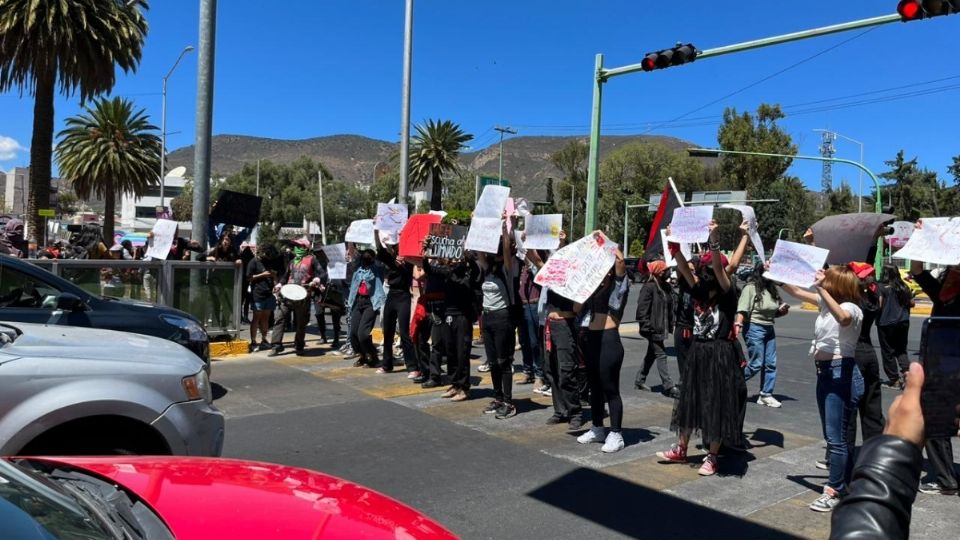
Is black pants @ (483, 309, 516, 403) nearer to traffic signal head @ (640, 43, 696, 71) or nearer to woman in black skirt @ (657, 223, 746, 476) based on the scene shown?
woman in black skirt @ (657, 223, 746, 476)

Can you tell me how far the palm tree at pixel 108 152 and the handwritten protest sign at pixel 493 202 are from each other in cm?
2771

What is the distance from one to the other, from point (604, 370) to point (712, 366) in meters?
1.01

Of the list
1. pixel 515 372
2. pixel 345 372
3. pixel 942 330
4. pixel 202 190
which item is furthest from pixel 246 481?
pixel 202 190

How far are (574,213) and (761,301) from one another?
72.1m

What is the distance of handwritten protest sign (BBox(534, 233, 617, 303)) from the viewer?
606cm

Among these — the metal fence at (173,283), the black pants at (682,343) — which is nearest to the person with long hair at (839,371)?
the black pants at (682,343)

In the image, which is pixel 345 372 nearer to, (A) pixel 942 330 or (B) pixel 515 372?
(B) pixel 515 372

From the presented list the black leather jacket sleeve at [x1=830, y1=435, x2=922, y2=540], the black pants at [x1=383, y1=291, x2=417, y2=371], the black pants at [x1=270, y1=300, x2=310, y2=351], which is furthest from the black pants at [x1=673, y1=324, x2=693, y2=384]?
the black pants at [x1=270, y1=300, x2=310, y2=351]

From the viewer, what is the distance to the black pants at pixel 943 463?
5.09 meters

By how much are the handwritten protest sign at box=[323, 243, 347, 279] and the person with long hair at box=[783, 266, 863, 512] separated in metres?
7.78

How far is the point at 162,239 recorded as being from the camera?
1072 cm

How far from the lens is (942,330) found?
238 cm

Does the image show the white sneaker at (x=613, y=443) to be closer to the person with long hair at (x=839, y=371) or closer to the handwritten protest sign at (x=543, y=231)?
the person with long hair at (x=839, y=371)

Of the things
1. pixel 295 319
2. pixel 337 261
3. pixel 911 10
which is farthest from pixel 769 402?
pixel 295 319
